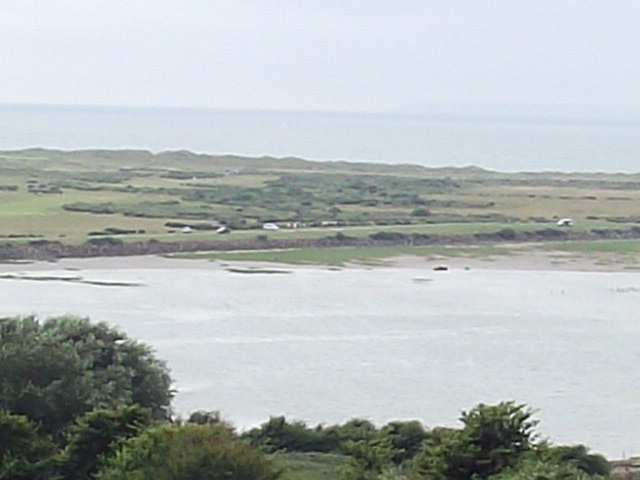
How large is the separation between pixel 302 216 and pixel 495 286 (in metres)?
19.3

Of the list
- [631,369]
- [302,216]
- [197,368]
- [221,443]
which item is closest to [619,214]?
[302,216]

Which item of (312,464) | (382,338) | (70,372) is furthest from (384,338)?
(70,372)

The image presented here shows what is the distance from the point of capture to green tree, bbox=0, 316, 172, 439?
71.0 feet

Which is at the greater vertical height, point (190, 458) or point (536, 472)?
point (536, 472)

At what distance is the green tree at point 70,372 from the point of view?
21641 mm

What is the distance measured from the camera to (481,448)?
645 inches

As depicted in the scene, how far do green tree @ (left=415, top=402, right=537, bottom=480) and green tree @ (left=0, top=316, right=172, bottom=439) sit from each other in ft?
21.1

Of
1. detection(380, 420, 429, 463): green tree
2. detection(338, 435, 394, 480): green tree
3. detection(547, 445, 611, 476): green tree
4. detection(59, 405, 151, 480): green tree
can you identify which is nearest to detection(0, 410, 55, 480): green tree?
detection(59, 405, 151, 480): green tree

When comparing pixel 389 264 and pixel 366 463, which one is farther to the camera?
pixel 389 264

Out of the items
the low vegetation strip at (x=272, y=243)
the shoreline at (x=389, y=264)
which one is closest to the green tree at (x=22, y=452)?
the shoreline at (x=389, y=264)

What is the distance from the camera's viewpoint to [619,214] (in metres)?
70.9

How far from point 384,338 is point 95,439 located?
68.5 feet

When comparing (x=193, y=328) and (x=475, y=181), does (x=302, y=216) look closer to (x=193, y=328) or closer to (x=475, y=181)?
(x=193, y=328)

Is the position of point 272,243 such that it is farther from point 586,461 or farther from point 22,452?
point 22,452
